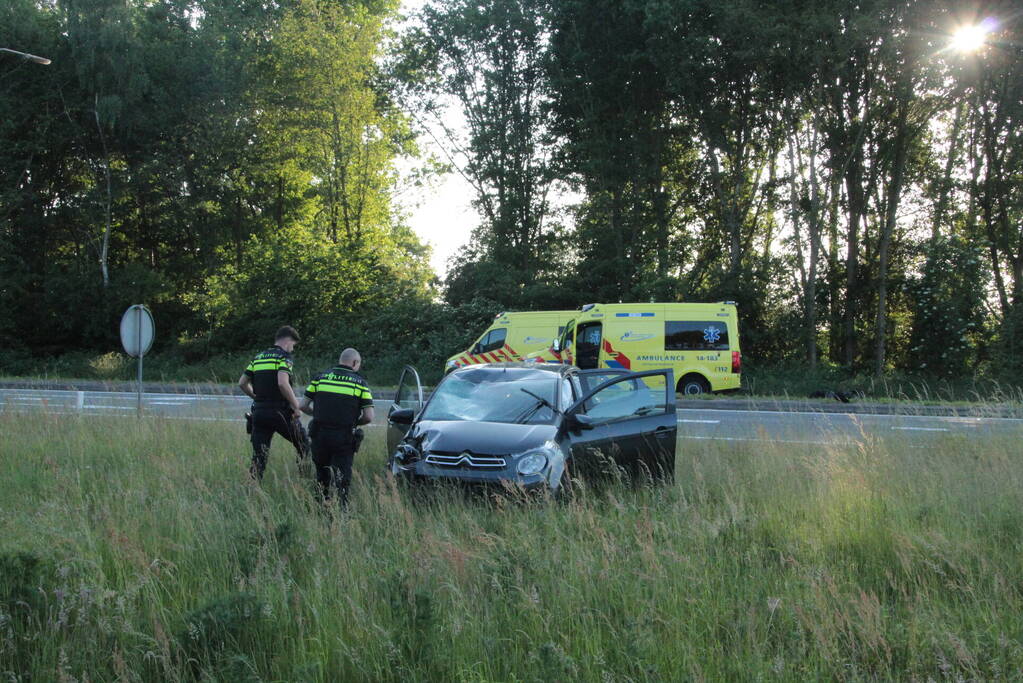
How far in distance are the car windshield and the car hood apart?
0.24 m

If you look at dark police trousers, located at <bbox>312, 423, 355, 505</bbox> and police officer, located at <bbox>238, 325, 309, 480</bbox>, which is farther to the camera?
police officer, located at <bbox>238, 325, 309, 480</bbox>

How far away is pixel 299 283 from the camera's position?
102 ft

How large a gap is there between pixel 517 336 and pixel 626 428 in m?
14.6

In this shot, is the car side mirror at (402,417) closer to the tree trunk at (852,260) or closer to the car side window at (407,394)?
the car side window at (407,394)

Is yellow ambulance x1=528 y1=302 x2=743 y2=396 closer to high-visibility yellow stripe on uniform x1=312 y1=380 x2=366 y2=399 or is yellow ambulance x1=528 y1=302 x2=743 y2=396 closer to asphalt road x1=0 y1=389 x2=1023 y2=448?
asphalt road x1=0 y1=389 x2=1023 y2=448

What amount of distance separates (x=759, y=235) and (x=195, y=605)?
24809mm

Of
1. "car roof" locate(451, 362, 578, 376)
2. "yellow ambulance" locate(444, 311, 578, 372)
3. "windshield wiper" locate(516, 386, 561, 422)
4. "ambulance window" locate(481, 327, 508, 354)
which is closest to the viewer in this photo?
"windshield wiper" locate(516, 386, 561, 422)

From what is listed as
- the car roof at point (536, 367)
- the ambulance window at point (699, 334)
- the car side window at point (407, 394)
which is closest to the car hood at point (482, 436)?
the car roof at point (536, 367)

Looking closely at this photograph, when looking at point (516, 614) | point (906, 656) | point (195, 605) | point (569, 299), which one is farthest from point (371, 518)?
point (569, 299)

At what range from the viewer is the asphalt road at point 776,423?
1104 centimetres

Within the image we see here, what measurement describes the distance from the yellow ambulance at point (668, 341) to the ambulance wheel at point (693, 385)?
2 centimetres

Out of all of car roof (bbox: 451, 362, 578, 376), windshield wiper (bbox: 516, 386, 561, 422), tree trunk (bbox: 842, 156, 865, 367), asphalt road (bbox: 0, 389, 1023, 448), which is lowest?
asphalt road (bbox: 0, 389, 1023, 448)

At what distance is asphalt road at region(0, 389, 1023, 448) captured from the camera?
11039mm

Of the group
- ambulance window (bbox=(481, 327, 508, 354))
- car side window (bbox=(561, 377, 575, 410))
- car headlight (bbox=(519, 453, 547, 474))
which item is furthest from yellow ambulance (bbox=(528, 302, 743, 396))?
car headlight (bbox=(519, 453, 547, 474))
